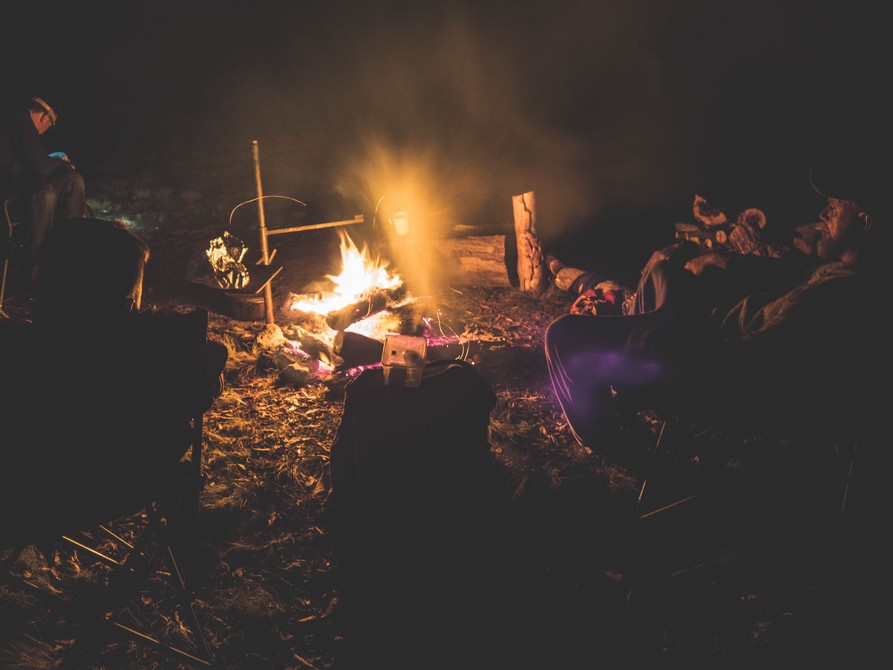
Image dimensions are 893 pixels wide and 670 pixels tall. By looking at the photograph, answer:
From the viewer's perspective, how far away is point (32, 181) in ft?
19.2

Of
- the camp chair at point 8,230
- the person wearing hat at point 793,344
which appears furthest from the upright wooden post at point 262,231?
the person wearing hat at point 793,344

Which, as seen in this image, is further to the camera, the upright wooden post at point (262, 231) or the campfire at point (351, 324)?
the upright wooden post at point (262, 231)

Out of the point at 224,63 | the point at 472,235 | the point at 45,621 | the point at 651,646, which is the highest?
the point at 224,63

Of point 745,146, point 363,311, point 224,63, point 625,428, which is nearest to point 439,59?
point 224,63

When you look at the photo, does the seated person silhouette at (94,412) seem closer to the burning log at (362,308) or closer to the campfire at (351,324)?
the campfire at (351,324)

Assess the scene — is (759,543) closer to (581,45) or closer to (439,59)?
(581,45)

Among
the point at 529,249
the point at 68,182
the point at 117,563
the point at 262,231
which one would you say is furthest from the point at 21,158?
the point at 529,249

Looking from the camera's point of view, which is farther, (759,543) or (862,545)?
(759,543)

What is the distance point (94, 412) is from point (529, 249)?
5458 mm

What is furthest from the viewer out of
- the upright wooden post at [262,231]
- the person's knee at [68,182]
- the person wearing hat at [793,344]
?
the person's knee at [68,182]

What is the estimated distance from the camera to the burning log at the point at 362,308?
5270mm

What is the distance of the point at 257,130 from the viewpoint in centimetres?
1205

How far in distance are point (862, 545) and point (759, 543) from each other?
0.52 metres

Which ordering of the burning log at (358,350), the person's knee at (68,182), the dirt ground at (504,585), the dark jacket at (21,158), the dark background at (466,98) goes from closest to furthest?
Answer: the dirt ground at (504,585), the burning log at (358,350), the dark jacket at (21,158), the person's knee at (68,182), the dark background at (466,98)
